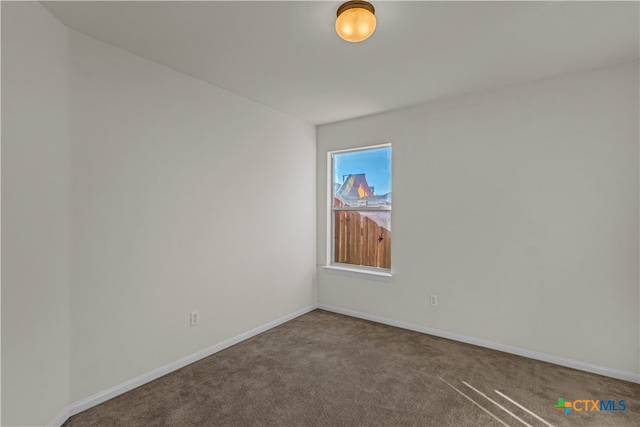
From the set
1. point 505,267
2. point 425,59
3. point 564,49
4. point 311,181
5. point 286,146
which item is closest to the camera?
point 564,49

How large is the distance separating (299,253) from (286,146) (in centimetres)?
134

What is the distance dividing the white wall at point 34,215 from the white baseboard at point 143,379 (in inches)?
3.5

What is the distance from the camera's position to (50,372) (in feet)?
5.98

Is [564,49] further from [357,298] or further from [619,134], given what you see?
[357,298]

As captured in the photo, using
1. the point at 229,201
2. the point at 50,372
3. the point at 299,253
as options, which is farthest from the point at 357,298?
the point at 50,372

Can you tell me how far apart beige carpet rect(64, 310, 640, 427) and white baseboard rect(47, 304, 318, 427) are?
0.16 feet

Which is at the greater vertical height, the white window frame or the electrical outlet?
the white window frame

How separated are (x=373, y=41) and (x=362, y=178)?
198 cm

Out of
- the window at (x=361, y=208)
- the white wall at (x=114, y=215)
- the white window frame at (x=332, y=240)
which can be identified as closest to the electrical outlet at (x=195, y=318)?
the white wall at (x=114, y=215)

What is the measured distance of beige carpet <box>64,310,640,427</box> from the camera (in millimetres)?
1953

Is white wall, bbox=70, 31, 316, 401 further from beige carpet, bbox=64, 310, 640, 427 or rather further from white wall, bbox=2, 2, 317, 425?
beige carpet, bbox=64, 310, 640, 427

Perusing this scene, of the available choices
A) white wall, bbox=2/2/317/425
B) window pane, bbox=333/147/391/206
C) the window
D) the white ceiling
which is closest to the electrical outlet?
white wall, bbox=2/2/317/425

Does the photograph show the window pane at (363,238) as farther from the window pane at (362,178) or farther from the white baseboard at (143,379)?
the white baseboard at (143,379)

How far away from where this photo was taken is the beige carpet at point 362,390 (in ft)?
6.41
